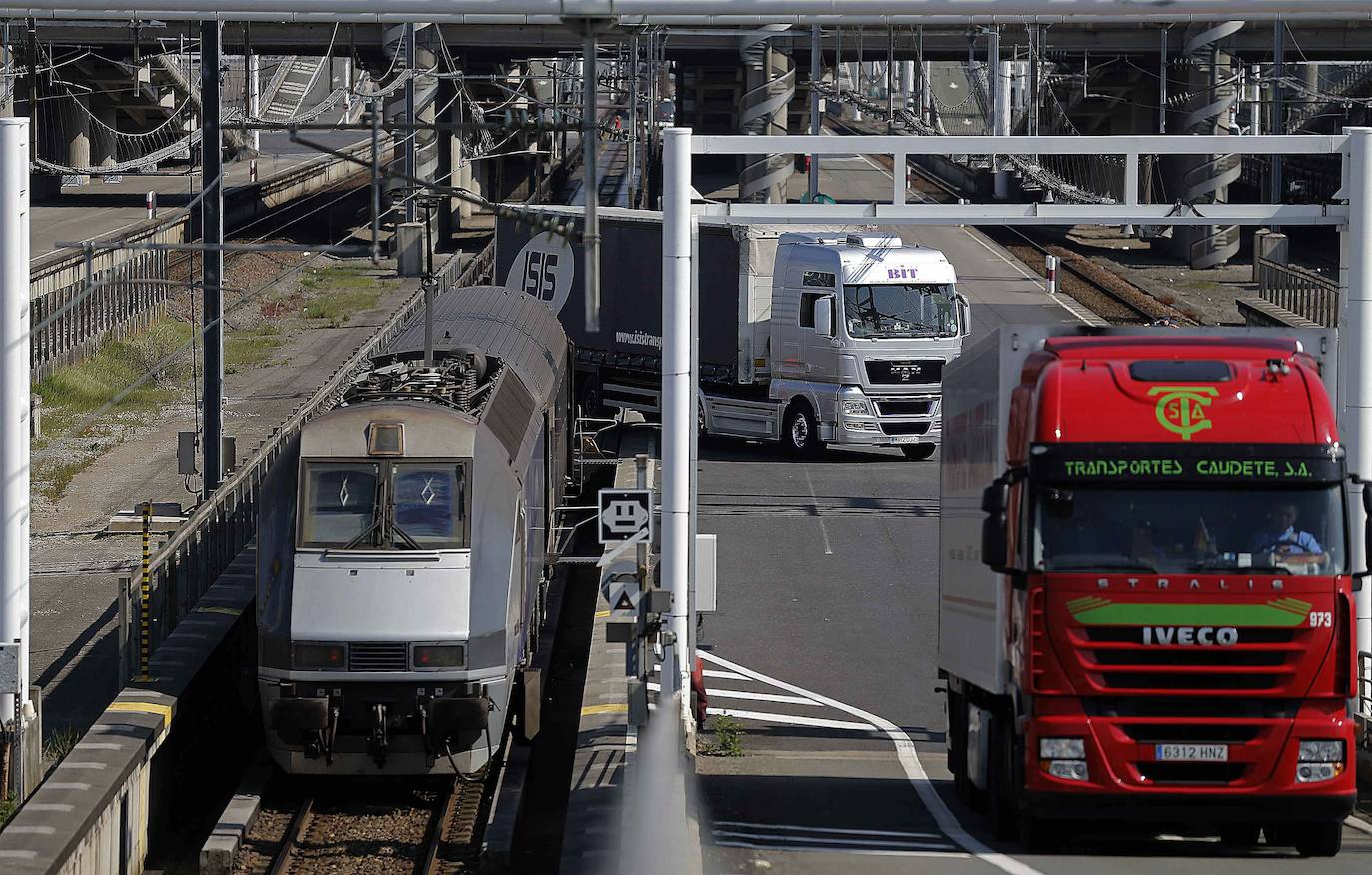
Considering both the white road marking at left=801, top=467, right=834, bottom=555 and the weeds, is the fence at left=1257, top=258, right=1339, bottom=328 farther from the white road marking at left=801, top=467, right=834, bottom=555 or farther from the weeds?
the weeds

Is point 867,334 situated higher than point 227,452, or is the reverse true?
point 867,334

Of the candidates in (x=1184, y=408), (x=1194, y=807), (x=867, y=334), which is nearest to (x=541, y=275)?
(x=867, y=334)

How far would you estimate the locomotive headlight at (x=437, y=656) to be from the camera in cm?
1612

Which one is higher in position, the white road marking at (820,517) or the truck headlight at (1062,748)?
the white road marking at (820,517)

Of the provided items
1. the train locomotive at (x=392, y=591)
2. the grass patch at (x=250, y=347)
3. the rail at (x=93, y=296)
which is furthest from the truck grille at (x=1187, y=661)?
the grass patch at (x=250, y=347)

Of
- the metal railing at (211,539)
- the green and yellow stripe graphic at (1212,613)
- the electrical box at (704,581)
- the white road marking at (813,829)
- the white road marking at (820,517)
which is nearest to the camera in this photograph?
the green and yellow stripe graphic at (1212,613)

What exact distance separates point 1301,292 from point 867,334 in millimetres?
13502

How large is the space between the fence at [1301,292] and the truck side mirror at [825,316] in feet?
37.4

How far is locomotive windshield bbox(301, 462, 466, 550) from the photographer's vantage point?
54.1 ft

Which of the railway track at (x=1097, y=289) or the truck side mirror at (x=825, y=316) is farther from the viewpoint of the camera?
the railway track at (x=1097, y=289)

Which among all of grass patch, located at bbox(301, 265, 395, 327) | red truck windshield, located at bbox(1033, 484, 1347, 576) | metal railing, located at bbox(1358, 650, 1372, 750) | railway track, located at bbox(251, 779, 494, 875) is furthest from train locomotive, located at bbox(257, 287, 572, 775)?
grass patch, located at bbox(301, 265, 395, 327)

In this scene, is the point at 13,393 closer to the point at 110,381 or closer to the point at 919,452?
the point at 919,452

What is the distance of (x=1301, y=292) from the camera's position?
4034 cm

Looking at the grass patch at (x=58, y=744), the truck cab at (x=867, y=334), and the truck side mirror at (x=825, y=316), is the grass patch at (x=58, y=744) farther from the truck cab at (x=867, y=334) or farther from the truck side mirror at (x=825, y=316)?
the truck side mirror at (x=825, y=316)
